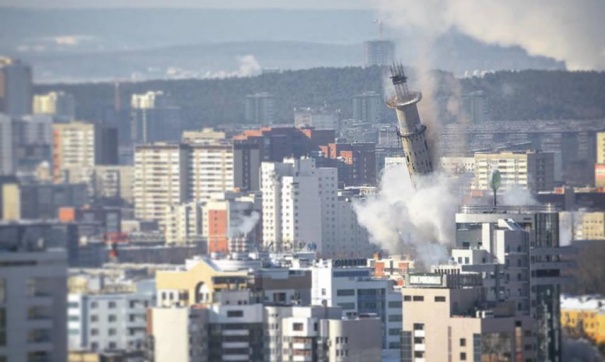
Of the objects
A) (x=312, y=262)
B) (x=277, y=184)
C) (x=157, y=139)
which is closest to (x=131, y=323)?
(x=157, y=139)

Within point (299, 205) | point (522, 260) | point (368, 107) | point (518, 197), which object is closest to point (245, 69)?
point (518, 197)

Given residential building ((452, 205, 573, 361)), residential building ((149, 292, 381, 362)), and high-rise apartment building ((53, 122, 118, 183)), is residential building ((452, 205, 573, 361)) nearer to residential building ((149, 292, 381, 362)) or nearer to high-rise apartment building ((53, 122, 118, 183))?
residential building ((149, 292, 381, 362))

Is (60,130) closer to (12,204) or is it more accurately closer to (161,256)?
(12,204)

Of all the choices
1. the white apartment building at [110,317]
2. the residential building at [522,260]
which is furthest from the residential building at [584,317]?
the white apartment building at [110,317]

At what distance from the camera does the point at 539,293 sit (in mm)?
53906

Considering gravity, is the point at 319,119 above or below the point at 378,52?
below

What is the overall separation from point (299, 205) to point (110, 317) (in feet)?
95.3

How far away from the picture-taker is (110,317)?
42562 mm

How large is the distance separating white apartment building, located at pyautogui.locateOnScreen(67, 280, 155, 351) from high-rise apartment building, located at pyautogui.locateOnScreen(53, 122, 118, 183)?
4.59ft

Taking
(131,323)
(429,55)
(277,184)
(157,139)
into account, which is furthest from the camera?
(277,184)

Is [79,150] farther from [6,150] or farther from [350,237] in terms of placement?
[350,237]

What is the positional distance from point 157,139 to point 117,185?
511 cm

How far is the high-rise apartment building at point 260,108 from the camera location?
220 feet

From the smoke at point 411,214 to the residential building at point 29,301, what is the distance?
17318 mm
